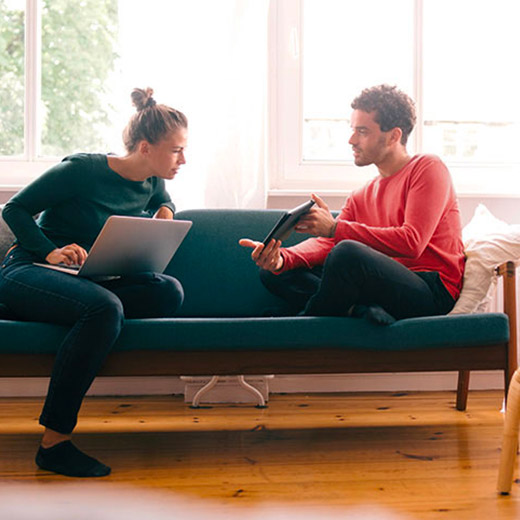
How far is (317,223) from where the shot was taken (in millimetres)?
2154

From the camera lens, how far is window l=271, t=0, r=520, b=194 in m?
3.10

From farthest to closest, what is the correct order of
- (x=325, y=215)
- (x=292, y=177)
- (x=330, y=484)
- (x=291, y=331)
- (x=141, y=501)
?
(x=292, y=177) < (x=325, y=215) < (x=291, y=331) < (x=330, y=484) < (x=141, y=501)

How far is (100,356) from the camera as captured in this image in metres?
1.85

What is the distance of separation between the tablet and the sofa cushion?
0.27m

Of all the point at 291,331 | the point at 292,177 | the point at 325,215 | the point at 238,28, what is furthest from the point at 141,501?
the point at 238,28

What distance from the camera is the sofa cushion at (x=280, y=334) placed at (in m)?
1.91

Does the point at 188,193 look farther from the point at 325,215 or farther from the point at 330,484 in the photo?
the point at 330,484

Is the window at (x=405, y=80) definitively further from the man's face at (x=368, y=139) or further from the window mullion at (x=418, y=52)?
the man's face at (x=368, y=139)

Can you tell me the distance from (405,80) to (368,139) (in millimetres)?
988

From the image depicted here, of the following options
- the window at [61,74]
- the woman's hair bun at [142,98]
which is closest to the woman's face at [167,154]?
the woman's hair bun at [142,98]

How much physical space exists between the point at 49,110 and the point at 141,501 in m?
2.12

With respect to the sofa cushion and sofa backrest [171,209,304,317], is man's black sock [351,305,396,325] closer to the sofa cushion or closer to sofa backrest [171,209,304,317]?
the sofa cushion

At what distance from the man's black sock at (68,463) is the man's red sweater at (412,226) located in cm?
91

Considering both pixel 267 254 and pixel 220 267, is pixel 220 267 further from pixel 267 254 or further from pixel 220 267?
pixel 267 254
